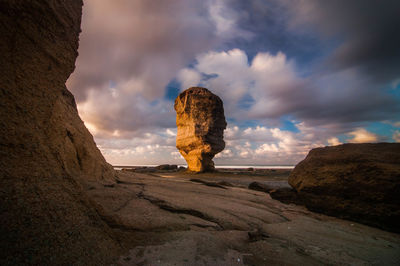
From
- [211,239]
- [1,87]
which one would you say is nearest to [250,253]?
[211,239]

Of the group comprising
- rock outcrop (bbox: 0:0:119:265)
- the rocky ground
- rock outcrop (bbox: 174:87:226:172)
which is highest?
rock outcrop (bbox: 174:87:226:172)

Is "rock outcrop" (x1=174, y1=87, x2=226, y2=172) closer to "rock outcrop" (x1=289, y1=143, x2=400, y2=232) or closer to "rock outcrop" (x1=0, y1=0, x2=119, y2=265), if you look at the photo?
"rock outcrop" (x1=289, y1=143, x2=400, y2=232)

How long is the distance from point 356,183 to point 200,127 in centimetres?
1921

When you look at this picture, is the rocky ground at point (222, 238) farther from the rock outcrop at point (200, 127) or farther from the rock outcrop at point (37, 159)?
the rock outcrop at point (200, 127)

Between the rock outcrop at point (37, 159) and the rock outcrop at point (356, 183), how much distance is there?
5.50 metres

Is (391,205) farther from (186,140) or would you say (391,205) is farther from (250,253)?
(186,140)

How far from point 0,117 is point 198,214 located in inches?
111

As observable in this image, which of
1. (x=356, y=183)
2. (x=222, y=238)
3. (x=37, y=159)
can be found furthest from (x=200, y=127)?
(x=37, y=159)

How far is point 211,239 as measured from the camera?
2.31 metres

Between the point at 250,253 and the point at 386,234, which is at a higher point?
the point at 250,253

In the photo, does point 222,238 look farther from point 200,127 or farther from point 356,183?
point 200,127

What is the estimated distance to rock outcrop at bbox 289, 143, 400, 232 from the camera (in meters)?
4.21

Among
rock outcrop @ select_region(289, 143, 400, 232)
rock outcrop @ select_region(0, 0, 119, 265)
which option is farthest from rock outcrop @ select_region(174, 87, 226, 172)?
rock outcrop @ select_region(0, 0, 119, 265)

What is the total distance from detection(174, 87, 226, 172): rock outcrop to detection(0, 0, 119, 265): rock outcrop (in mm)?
21088
